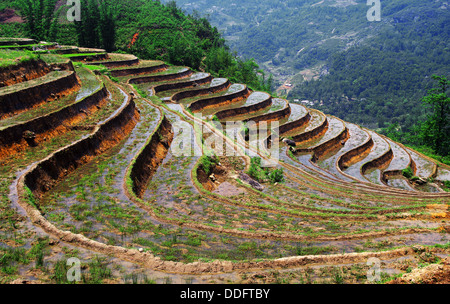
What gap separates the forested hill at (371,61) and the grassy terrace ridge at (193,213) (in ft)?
215

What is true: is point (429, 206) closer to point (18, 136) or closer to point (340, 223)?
point (340, 223)

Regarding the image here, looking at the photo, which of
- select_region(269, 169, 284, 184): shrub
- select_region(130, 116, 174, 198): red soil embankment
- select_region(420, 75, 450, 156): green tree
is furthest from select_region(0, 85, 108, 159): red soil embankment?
select_region(420, 75, 450, 156): green tree

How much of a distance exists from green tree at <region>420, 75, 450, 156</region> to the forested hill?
3674 cm

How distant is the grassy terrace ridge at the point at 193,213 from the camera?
297 inches

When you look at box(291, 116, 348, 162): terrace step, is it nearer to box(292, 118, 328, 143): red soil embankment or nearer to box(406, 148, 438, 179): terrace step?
box(292, 118, 328, 143): red soil embankment

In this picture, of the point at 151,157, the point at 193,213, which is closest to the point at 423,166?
the point at 151,157

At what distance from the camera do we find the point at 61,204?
418 inches

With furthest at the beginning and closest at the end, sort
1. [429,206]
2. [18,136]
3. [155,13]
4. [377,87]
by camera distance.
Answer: [377,87] < [155,13] < [18,136] < [429,206]

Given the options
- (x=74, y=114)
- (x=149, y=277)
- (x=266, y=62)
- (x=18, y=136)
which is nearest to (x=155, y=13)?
(x=74, y=114)

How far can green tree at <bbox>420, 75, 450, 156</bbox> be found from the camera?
3400 centimetres

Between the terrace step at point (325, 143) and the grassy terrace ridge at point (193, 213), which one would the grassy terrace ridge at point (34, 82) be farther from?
the terrace step at point (325, 143)

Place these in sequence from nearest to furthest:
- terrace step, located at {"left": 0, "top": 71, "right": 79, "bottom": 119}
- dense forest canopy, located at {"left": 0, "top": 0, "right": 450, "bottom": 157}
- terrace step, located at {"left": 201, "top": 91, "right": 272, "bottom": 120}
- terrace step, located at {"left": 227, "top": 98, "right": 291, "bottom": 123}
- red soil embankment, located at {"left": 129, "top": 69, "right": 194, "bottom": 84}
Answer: terrace step, located at {"left": 0, "top": 71, "right": 79, "bottom": 119}, terrace step, located at {"left": 201, "top": 91, "right": 272, "bottom": 120}, terrace step, located at {"left": 227, "top": 98, "right": 291, "bottom": 123}, red soil embankment, located at {"left": 129, "top": 69, "right": 194, "bottom": 84}, dense forest canopy, located at {"left": 0, "top": 0, "right": 450, "bottom": 157}

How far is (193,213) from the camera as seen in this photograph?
11.2 m

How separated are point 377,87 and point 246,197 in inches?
4144
